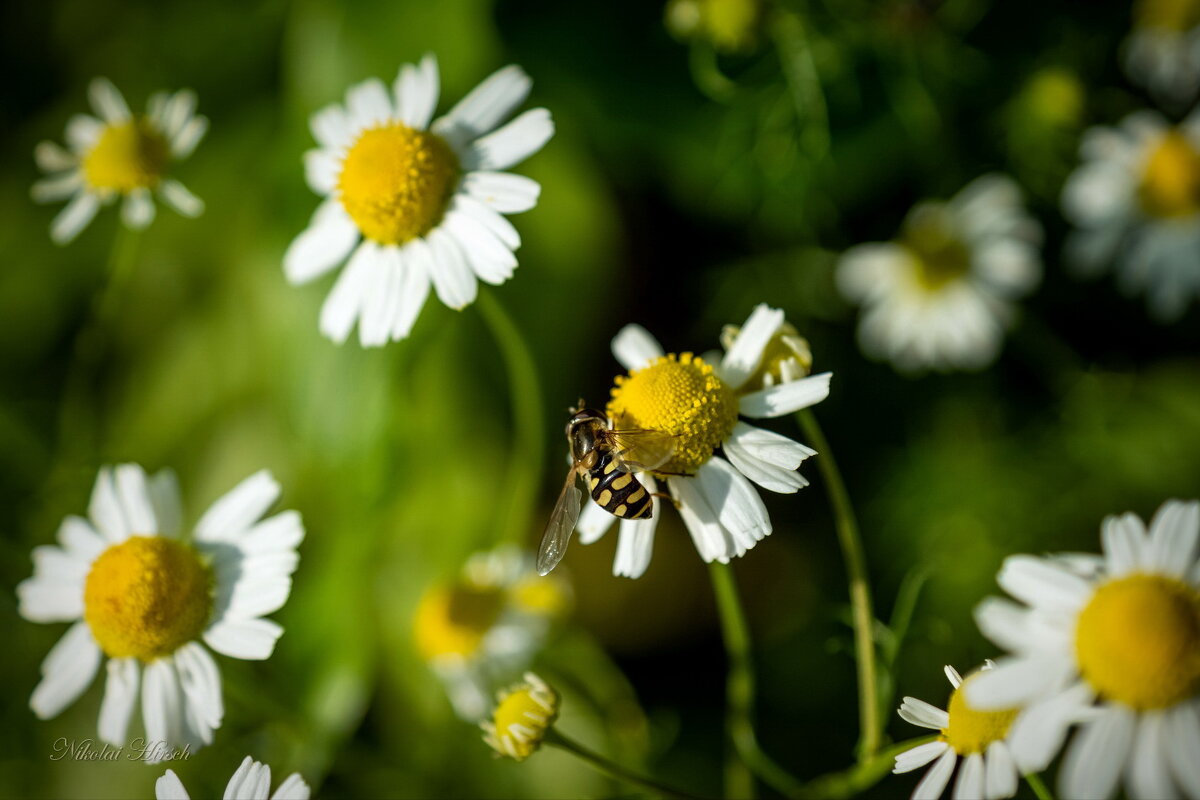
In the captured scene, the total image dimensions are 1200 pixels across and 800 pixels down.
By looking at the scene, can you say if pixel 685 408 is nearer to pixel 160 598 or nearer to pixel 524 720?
pixel 524 720

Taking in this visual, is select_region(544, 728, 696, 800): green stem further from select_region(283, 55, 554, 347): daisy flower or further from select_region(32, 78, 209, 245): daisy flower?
select_region(32, 78, 209, 245): daisy flower

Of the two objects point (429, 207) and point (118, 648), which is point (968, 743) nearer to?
point (429, 207)

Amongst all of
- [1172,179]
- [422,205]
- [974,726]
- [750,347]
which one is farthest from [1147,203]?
[422,205]

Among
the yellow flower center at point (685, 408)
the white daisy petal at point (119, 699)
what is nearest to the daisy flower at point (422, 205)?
the yellow flower center at point (685, 408)

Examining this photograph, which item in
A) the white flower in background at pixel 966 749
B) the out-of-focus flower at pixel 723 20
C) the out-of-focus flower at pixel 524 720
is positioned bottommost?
the white flower in background at pixel 966 749

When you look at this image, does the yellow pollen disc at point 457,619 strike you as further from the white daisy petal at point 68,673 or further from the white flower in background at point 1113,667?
the white flower in background at point 1113,667

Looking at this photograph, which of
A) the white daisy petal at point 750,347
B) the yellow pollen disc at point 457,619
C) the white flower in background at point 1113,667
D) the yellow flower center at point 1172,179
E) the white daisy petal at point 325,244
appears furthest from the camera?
the yellow flower center at point 1172,179

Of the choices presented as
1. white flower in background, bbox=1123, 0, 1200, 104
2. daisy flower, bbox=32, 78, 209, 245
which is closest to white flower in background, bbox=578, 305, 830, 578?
daisy flower, bbox=32, 78, 209, 245
